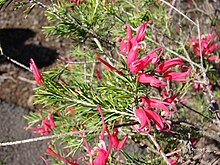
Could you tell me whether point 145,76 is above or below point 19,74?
above

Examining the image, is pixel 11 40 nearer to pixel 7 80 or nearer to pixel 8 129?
pixel 7 80

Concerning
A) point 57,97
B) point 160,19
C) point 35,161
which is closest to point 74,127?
point 57,97

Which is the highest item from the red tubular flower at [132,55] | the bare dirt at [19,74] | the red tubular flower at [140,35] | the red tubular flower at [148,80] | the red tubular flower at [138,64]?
the red tubular flower at [140,35]

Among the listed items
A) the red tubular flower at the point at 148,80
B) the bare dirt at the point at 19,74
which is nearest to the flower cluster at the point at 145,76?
the red tubular flower at the point at 148,80

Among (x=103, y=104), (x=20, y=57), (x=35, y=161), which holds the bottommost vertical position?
(x=35, y=161)

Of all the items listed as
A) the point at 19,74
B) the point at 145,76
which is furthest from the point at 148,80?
the point at 19,74

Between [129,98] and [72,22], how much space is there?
11.0 inches

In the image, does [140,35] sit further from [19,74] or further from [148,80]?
[19,74]

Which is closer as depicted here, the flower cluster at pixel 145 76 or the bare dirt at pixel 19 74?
the flower cluster at pixel 145 76

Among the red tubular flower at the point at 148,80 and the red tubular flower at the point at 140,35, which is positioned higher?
the red tubular flower at the point at 140,35

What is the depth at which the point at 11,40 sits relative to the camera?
14.1 ft

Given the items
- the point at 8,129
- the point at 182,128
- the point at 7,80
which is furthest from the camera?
Answer: the point at 7,80

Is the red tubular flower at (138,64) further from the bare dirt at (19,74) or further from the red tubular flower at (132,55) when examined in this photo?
the bare dirt at (19,74)

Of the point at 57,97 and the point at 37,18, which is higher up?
the point at 57,97
